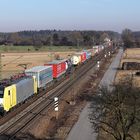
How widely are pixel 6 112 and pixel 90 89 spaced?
2030cm

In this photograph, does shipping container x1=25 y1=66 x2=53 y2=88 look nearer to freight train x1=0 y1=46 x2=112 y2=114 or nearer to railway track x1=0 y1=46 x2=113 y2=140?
freight train x1=0 y1=46 x2=112 y2=114

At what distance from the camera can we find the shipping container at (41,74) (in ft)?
153

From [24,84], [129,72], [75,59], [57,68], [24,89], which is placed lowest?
[129,72]

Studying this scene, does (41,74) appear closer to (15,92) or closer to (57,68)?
(57,68)

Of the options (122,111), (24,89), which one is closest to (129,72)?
(24,89)

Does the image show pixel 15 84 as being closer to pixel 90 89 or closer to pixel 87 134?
pixel 87 134

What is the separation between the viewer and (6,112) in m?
34.0

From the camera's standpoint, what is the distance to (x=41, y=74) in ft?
157

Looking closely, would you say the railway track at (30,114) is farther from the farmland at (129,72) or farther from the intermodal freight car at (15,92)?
the farmland at (129,72)

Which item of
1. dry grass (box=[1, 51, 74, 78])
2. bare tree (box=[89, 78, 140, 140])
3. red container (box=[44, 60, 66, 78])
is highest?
bare tree (box=[89, 78, 140, 140])

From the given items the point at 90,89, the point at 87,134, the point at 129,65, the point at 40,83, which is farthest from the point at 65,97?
the point at 129,65

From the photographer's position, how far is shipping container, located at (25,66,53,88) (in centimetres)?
4656

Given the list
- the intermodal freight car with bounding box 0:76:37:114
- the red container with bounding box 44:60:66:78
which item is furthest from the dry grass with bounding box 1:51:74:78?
the intermodal freight car with bounding box 0:76:37:114

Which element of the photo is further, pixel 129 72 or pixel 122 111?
pixel 129 72
